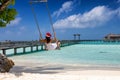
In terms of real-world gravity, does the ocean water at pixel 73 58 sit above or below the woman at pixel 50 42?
below

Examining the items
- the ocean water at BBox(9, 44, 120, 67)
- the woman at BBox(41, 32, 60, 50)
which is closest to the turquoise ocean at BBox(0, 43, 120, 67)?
the ocean water at BBox(9, 44, 120, 67)

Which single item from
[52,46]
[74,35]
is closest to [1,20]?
[52,46]

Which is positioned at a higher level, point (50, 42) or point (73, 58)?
point (50, 42)

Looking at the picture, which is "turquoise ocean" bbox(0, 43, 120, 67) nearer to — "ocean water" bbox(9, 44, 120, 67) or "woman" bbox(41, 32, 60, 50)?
"ocean water" bbox(9, 44, 120, 67)

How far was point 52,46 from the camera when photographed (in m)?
13.5

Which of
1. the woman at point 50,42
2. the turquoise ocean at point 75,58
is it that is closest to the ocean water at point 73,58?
the turquoise ocean at point 75,58

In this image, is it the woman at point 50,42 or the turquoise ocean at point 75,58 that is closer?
the woman at point 50,42

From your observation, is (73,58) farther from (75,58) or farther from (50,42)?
(50,42)

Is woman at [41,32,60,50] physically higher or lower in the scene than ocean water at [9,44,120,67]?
higher

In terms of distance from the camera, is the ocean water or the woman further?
the ocean water

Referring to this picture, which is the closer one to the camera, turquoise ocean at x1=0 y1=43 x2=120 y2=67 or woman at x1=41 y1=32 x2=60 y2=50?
woman at x1=41 y1=32 x2=60 y2=50

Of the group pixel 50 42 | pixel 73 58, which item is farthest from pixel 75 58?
pixel 50 42

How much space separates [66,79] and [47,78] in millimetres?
717

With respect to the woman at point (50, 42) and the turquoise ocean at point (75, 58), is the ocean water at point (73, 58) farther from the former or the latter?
the woman at point (50, 42)
